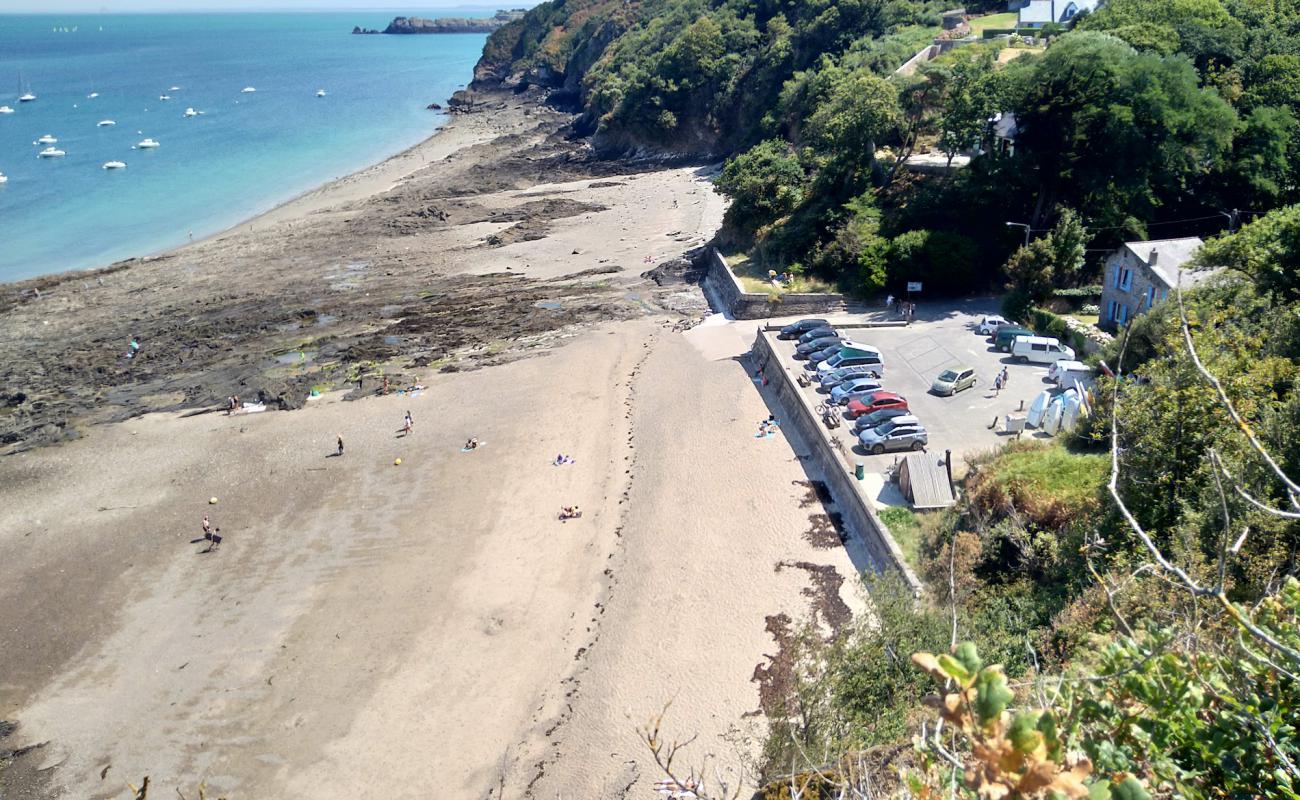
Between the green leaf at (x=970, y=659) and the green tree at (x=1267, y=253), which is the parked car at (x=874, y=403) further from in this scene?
the green leaf at (x=970, y=659)

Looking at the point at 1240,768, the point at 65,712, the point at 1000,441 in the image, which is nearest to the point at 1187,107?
the point at 1000,441

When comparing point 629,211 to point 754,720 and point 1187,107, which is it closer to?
point 1187,107

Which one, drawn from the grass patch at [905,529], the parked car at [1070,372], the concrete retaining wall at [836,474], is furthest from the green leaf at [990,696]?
the parked car at [1070,372]

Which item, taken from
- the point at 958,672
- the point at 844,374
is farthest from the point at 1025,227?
the point at 958,672

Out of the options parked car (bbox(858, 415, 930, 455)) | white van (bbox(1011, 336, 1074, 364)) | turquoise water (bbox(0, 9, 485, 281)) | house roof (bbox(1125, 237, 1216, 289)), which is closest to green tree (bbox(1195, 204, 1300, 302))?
house roof (bbox(1125, 237, 1216, 289))

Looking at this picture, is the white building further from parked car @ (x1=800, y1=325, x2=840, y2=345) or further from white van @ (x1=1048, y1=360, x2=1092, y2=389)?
white van @ (x1=1048, y1=360, x2=1092, y2=389)

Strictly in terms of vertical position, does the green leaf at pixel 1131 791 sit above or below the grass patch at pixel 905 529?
above
